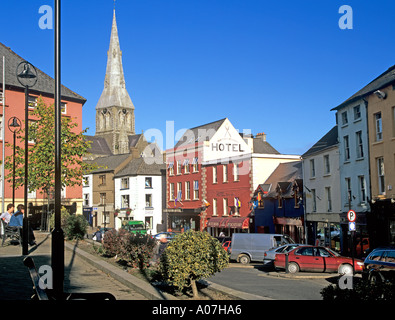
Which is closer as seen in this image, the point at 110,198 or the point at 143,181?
the point at 143,181

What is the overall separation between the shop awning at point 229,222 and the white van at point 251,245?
1777 centimetres

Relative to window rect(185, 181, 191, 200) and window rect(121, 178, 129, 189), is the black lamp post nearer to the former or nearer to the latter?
window rect(185, 181, 191, 200)

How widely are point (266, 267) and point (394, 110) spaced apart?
13.6 metres

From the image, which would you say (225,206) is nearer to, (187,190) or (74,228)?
(187,190)

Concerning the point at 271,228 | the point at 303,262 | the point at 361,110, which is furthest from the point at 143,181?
the point at 303,262

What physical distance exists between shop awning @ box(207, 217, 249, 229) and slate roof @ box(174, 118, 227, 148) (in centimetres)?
1090

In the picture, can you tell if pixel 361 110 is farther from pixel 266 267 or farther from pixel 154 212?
pixel 154 212

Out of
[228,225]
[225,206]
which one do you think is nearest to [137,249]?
[228,225]

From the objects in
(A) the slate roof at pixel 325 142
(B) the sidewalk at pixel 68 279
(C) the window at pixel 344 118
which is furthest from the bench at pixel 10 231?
(A) the slate roof at pixel 325 142

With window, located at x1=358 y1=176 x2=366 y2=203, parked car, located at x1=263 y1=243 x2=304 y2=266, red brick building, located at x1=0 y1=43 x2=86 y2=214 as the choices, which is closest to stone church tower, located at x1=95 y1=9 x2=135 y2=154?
red brick building, located at x1=0 y1=43 x2=86 y2=214

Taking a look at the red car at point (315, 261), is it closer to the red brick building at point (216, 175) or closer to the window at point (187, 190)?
the red brick building at point (216, 175)

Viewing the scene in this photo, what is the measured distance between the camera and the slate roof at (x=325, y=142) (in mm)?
38981

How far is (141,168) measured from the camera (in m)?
69.2

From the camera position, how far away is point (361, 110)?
34.0 meters
